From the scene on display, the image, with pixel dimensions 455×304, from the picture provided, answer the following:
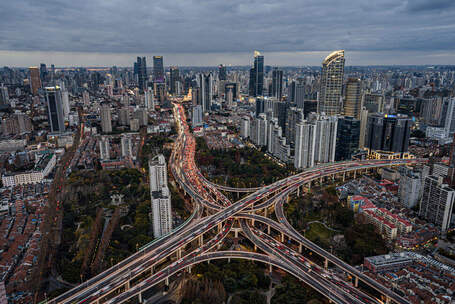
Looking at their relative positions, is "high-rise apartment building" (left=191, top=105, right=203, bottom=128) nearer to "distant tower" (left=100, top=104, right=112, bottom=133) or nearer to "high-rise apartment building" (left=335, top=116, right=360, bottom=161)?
"distant tower" (left=100, top=104, right=112, bottom=133)

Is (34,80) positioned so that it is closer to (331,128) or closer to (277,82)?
(277,82)

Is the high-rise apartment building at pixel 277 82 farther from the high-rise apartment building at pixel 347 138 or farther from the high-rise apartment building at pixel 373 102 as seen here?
the high-rise apartment building at pixel 347 138

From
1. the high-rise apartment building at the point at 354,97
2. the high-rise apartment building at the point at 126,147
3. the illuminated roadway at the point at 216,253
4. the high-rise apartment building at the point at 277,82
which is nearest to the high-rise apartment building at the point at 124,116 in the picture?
the high-rise apartment building at the point at 126,147

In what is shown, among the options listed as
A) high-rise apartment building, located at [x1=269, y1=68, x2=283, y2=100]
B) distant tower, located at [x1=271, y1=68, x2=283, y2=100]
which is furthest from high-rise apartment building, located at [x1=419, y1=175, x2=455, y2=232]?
distant tower, located at [x1=271, y1=68, x2=283, y2=100]

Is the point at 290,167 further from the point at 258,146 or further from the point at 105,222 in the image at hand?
the point at 105,222

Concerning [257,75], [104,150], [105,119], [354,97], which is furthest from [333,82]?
[105,119]
